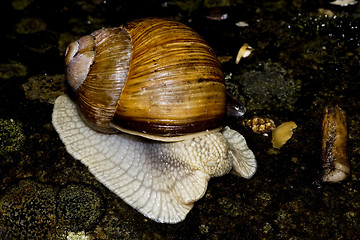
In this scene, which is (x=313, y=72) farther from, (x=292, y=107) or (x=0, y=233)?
(x=0, y=233)

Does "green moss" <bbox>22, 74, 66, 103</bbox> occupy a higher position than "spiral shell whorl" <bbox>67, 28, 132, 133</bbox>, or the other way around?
"spiral shell whorl" <bbox>67, 28, 132, 133</bbox>

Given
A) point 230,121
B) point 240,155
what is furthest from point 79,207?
point 230,121

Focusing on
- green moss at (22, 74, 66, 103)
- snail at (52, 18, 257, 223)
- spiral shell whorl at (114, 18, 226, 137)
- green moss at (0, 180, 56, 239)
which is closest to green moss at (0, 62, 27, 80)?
green moss at (22, 74, 66, 103)

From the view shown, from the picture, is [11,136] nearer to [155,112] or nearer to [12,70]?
[12,70]

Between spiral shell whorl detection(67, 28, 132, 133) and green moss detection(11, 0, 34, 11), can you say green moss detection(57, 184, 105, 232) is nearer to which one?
spiral shell whorl detection(67, 28, 132, 133)

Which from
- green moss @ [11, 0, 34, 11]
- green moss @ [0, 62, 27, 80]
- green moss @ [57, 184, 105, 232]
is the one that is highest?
green moss @ [11, 0, 34, 11]

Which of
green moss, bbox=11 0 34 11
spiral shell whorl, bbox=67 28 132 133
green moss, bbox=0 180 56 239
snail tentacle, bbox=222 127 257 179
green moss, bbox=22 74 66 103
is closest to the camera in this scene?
green moss, bbox=0 180 56 239

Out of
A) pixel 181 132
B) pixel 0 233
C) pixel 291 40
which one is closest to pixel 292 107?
pixel 291 40
